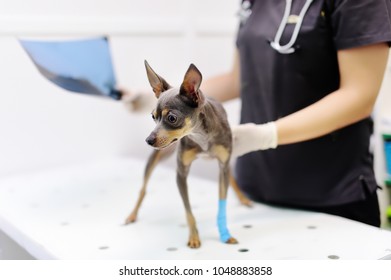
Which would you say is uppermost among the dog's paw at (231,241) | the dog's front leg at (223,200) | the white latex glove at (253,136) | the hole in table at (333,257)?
the white latex glove at (253,136)

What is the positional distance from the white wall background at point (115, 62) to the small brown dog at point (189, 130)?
0.25ft

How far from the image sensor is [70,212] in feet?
2.93

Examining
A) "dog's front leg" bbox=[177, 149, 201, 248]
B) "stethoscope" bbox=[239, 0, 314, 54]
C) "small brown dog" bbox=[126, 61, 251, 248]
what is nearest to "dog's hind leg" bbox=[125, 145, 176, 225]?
"small brown dog" bbox=[126, 61, 251, 248]

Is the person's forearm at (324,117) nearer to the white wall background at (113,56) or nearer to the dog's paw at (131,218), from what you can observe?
the white wall background at (113,56)

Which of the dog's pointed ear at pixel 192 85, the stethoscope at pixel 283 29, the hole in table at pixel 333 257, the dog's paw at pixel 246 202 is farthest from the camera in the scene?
the dog's paw at pixel 246 202

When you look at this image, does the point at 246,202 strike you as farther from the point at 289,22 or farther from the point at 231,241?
the point at 289,22

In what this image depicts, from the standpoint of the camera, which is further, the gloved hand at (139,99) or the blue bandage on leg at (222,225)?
the gloved hand at (139,99)

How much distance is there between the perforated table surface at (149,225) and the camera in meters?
0.71

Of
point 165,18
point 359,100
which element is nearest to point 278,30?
point 359,100

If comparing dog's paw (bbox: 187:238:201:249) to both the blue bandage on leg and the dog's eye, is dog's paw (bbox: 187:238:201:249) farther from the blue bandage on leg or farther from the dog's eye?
the dog's eye

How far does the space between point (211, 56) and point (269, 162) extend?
0.48 metres

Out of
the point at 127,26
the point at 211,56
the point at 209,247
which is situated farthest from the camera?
the point at 211,56

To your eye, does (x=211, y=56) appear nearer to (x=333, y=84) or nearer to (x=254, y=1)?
(x=254, y=1)

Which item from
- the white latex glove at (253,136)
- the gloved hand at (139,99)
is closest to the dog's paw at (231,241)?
the white latex glove at (253,136)
